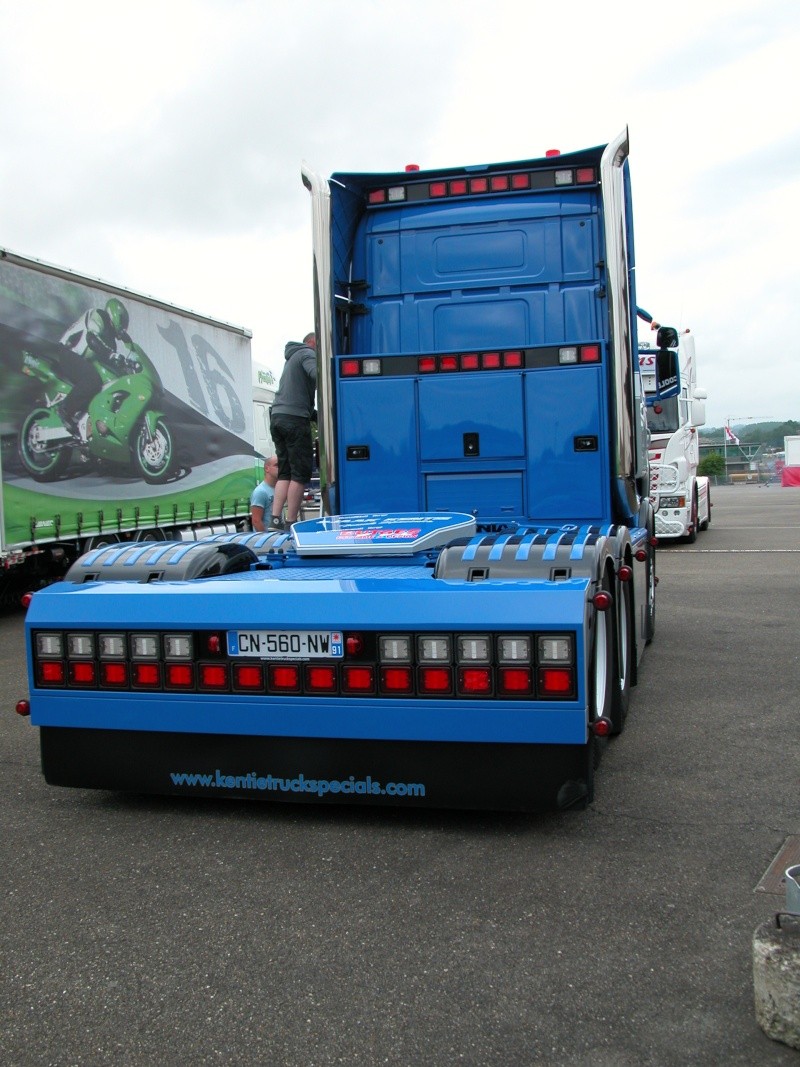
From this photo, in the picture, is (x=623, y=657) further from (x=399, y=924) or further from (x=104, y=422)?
(x=104, y=422)

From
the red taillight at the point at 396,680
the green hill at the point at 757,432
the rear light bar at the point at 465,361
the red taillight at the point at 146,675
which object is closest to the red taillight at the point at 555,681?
the red taillight at the point at 396,680

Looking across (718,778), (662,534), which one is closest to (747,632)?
(718,778)

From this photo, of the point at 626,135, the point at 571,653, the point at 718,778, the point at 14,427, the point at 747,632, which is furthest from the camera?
the point at 14,427

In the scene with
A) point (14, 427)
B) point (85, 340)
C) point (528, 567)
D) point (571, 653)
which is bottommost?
point (571, 653)

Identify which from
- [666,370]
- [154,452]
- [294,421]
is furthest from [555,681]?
[154,452]

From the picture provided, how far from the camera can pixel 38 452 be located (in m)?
10.9

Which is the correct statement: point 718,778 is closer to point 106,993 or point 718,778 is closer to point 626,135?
point 106,993

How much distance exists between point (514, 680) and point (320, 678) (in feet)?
2.47

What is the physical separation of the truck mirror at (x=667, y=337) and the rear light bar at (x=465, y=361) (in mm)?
2007

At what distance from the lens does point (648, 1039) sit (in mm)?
2482

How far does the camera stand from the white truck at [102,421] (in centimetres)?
1066

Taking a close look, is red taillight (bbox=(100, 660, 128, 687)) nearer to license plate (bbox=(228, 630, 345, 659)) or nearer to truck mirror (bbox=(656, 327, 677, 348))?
license plate (bbox=(228, 630, 345, 659))

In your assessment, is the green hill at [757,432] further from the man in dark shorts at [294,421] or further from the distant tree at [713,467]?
the man in dark shorts at [294,421]

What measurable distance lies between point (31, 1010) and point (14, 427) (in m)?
8.75
